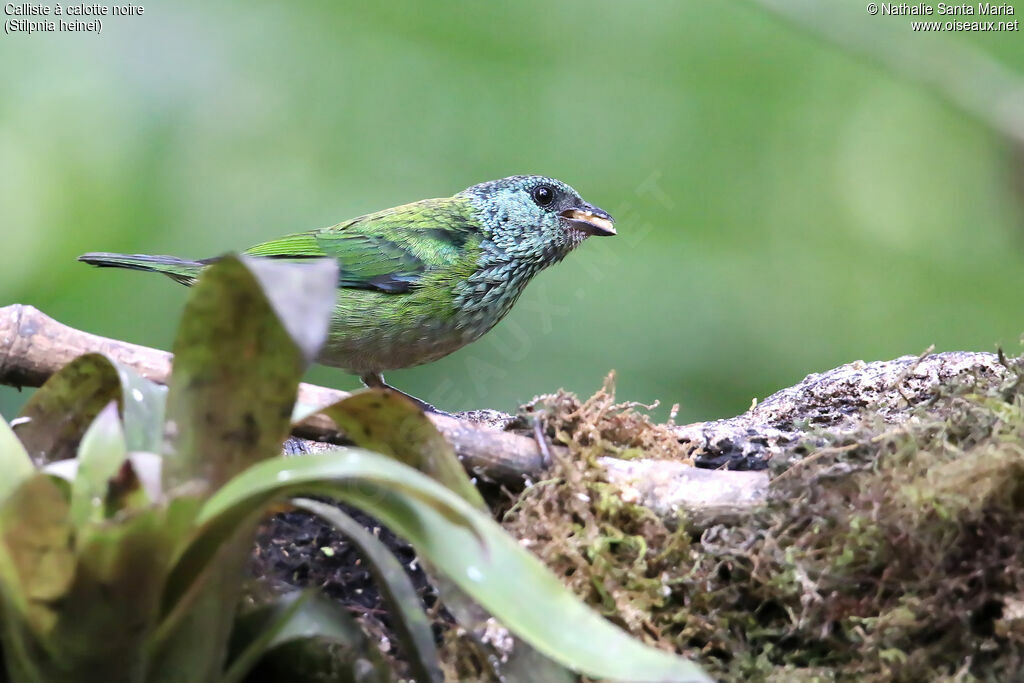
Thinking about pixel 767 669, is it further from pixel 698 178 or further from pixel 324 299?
pixel 698 178

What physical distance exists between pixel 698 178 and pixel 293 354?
11.3ft

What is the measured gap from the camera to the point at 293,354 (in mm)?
1287

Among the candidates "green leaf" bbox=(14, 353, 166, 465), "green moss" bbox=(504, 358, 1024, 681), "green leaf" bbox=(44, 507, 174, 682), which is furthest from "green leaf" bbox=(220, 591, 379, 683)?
"green moss" bbox=(504, 358, 1024, 681)

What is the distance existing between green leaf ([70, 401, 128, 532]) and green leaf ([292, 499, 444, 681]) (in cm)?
27

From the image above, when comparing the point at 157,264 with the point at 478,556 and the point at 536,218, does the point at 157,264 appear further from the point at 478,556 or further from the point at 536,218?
the point at 478,556

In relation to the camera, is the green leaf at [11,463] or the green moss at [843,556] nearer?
the green leaf at [11,463]

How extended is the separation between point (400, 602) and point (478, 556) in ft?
0.81

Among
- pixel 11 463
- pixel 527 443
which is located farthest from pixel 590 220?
pixel 11 463

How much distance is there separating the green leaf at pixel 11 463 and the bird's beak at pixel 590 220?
295 cm

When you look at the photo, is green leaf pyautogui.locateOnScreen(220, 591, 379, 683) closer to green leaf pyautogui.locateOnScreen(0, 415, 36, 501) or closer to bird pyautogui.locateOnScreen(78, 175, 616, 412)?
green leaf pyautogui.locateOnScreen(0, 415, 36, 501)

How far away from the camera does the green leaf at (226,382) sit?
129 centimetres

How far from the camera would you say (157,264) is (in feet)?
12.2

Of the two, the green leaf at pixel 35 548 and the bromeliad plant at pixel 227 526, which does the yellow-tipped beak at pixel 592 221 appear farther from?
the green leaf at pixel 35 548

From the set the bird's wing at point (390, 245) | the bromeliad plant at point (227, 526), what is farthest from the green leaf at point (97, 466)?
the bird's wing at point (390, 245)
